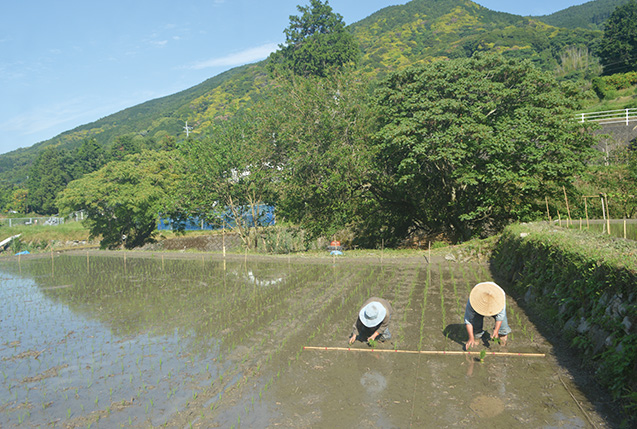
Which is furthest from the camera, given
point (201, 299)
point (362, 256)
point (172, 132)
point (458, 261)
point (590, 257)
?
point (172, 132)

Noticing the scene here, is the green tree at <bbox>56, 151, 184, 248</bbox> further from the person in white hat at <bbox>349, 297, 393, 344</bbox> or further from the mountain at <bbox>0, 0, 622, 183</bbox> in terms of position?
the mountain at <bbox>0, 0, 622, 183</bbox>

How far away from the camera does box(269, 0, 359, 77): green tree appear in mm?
62875

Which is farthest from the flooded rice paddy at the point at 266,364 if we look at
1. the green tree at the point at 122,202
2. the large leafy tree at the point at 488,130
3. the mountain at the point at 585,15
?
the mountain at the point at 585,15

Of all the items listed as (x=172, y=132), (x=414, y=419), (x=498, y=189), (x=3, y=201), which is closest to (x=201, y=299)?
(x=414, y=419)

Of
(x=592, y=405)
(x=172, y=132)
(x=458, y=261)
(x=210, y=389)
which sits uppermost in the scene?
(x=172, y=132)

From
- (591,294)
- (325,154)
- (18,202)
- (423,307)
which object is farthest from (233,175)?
(18,202)

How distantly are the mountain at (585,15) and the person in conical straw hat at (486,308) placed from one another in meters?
141

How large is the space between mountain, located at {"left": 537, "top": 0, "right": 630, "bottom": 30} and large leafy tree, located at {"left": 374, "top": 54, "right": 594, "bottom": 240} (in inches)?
5035

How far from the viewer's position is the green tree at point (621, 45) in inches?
1907

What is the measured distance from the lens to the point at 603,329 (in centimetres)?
656

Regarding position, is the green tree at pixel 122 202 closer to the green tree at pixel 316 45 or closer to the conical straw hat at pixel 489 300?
the conical straw hat at pixel 489 300

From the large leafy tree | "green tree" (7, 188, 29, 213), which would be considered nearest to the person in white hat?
the large leafy tree

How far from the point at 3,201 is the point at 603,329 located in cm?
8809

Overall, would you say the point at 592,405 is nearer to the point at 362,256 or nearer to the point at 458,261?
the point at 458,261
